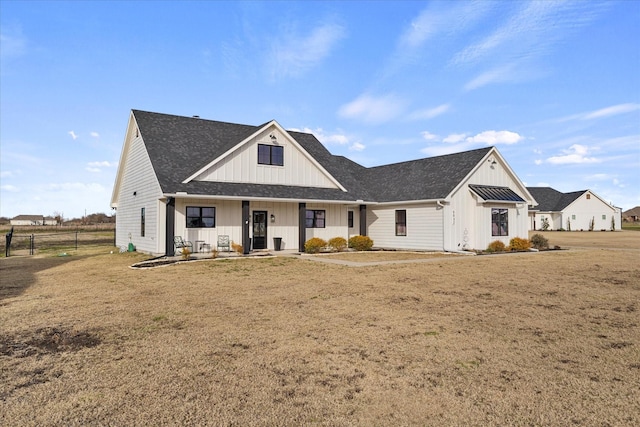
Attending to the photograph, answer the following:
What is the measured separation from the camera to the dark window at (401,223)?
24397 mm

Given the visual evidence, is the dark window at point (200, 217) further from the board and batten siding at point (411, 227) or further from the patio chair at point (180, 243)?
the board and batten siding at point (411, 227)

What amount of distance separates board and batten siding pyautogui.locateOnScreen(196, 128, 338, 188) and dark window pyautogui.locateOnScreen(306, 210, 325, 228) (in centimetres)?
167

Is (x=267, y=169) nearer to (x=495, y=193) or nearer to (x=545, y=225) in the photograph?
(x=495, y=193)

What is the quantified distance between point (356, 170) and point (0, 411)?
28.1 m

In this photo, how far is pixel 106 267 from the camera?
16.2 meters

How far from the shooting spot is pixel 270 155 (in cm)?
2262

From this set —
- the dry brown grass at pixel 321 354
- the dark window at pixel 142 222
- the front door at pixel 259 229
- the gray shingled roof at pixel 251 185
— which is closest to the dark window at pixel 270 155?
the gray shingled roof at pixel 251 185

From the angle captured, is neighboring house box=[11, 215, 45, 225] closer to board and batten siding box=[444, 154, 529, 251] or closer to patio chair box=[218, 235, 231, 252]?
patio chair box=[218, 235, 231, 252]

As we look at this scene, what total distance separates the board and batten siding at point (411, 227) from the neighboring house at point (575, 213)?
119 feet

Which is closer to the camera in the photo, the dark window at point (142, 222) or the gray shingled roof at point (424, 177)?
the dark window at point (142, 222)

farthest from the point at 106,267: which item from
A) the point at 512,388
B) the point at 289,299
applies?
the point at 512,388

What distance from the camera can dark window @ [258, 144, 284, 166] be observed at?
22.3 m

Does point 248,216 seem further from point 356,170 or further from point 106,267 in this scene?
point 356,170

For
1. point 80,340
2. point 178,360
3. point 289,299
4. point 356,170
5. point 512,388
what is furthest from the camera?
point 356,170
